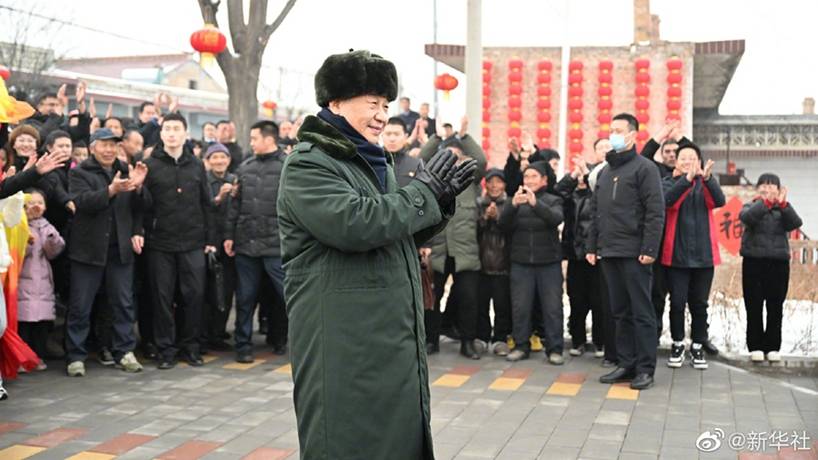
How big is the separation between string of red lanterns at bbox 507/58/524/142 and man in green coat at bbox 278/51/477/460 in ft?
42.6

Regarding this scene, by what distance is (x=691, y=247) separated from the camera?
296 inches

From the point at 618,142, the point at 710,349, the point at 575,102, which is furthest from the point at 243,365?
the point at 575,102

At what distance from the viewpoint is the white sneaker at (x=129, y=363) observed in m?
7.36

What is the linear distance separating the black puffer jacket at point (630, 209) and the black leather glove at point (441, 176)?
4154 mm

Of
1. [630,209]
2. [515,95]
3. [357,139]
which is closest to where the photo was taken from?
[357,139]

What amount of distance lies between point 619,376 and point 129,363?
13.4 feet

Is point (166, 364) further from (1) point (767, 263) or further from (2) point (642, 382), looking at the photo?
(1) point (767, 263)

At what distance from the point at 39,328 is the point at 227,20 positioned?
6488 millimetres

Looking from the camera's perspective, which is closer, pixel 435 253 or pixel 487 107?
pixel 435 253

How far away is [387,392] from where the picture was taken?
2.90 m

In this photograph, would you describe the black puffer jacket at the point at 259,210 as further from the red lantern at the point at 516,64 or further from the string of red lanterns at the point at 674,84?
the string of red lanterns at the point at 674,84

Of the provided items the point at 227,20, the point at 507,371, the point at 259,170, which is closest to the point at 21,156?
the point at 259,170

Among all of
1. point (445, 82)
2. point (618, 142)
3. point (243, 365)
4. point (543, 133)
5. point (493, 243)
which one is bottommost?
point (243, 365)

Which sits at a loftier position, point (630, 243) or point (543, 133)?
point (543, 133)
